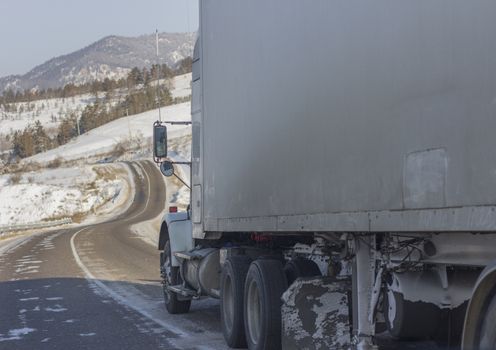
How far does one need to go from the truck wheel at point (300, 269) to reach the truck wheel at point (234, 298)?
0.81 m

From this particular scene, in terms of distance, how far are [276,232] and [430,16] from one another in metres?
3.21

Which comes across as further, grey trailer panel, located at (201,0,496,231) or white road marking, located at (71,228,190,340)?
white road marking, located at (71,228,190,340)

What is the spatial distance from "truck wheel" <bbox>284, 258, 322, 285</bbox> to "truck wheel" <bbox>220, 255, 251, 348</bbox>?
0.81 metres

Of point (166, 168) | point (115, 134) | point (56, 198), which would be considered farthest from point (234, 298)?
point (115, 134)

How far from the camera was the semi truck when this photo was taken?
3840 millimetres

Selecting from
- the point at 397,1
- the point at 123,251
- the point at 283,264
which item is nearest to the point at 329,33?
the point at 397,1

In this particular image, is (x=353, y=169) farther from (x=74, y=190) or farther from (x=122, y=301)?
(x=74, y=190)

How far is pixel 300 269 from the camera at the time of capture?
7.25m

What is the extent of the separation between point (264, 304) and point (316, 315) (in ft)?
3.12

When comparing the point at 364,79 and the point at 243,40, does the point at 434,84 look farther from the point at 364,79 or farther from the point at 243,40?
the point at 243,40

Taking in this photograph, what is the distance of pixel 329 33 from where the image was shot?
548 centimetres

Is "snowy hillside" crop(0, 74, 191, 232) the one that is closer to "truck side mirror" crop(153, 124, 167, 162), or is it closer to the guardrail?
the guardrail

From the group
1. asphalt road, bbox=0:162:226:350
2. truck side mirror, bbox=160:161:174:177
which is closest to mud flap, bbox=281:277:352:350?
asphalt road, bbox=0:162:226:350

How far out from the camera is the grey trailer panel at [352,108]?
3.81 meters
